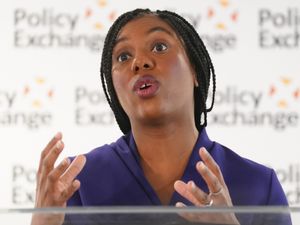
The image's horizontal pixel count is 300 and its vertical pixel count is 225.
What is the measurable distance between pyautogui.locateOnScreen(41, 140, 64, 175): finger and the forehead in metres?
0.15

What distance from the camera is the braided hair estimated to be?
2.50 ft

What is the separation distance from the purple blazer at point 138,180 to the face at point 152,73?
4cm

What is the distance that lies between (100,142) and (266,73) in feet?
1.44

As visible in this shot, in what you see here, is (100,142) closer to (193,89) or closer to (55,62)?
(55,62)

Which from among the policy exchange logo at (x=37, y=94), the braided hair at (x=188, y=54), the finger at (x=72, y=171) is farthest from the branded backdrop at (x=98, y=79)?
the finger at (x=72, y=171)

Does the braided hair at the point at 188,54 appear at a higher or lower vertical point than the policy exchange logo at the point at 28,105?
higher

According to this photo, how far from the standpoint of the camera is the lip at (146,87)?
702 millimetres

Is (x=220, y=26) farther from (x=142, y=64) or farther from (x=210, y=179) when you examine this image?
(x=210, y=179)

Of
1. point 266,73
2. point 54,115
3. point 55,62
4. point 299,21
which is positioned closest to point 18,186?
point 54,115

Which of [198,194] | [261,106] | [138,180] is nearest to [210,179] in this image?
[198,194]

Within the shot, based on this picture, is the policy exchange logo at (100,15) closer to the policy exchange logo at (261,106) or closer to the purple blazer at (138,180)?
the policy exchange logo at (261,106)

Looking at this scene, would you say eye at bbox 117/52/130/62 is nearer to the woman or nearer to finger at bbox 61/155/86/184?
the woman

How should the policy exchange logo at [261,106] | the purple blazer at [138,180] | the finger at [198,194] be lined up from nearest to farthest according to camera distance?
1. the finger at [198,194]
2. the purple blazer at [138,180]
3. the policy exchange logo at [261,106]

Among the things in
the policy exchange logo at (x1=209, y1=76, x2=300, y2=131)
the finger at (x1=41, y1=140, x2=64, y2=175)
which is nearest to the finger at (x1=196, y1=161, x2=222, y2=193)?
the finger at (x1=41, y1=140, x2=64, y2=175)
